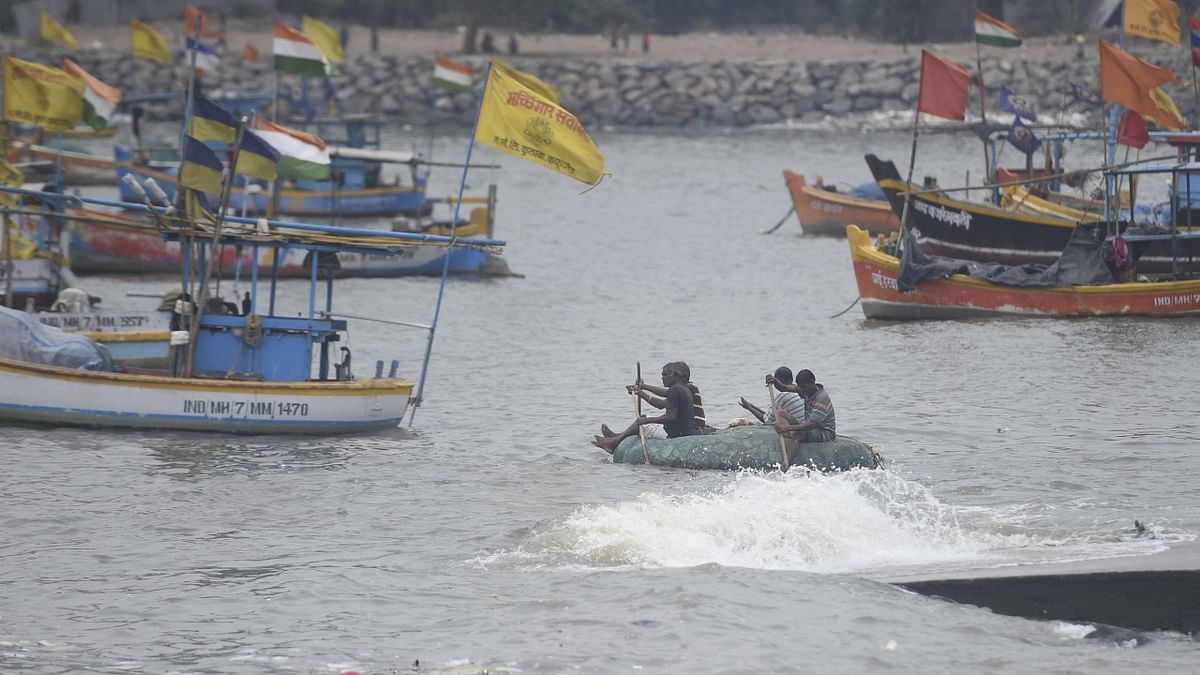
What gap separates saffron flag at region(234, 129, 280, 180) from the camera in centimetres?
1994

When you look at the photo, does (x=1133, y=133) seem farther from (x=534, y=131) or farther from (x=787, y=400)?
(x=534, y=131)

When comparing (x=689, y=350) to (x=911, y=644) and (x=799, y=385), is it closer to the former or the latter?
(x=799, y=385)

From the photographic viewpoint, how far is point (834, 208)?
4166 centimetres

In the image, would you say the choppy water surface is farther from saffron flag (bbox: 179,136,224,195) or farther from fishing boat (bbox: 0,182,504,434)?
saffron flag (bbox: 179,136,224,195)

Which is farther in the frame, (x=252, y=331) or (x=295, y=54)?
(x=295, y=54)

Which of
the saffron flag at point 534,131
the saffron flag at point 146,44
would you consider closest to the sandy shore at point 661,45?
the saffron flag at point 146,44

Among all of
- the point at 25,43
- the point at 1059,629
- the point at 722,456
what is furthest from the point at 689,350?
the point at 25,43

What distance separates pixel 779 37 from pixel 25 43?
35284 millimetres

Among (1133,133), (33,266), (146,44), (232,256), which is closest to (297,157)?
(33,266)

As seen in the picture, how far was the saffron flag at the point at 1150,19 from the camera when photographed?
104 feet

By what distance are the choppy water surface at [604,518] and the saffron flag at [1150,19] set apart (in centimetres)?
774

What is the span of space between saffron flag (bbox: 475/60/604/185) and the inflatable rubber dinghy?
3.01 m

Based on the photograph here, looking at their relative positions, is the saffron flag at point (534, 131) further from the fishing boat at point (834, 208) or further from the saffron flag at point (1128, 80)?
the fishing boat at point (834, 208)

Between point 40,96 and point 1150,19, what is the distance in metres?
19.9
